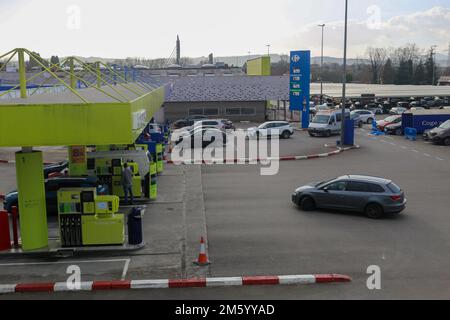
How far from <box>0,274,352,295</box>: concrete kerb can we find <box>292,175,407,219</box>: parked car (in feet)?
17.5

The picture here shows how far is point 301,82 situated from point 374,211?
102 feet

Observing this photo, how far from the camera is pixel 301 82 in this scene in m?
45.4

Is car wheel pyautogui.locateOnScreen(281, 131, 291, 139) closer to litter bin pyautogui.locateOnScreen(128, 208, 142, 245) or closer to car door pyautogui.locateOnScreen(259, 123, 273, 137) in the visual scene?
car door pyautogui.locateOnScreen(259, 123, 273, 137)

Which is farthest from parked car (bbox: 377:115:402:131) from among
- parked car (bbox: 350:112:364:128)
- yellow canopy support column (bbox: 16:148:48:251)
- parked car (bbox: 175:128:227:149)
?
yellow canopy support column (bbox: 16:148:48:251)

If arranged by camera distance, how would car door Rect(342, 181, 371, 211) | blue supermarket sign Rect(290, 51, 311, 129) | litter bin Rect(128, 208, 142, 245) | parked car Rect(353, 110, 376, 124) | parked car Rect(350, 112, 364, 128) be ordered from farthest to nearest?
parked car Rect(353, 110, 376, 124), parked car Rect(350, 112, 364, 128), blue supermarket sign Rect(290, 51, 311, 129), car door Rect(342, 181, 371, 211), litter bin Rect(128, 208, 142, 245)

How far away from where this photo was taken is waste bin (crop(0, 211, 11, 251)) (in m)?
12.6

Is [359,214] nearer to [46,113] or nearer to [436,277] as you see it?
[436,277]

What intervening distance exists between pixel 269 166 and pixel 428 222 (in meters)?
11.1

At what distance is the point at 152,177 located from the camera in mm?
18375

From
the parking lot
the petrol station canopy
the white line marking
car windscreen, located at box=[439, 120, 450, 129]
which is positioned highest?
the petrol station canopy

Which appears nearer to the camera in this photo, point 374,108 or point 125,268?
point 125,268

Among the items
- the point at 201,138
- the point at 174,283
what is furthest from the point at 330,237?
the point at 201,138

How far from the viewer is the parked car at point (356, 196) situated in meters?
15.6

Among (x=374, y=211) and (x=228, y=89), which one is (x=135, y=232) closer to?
(x=374, y=211)
